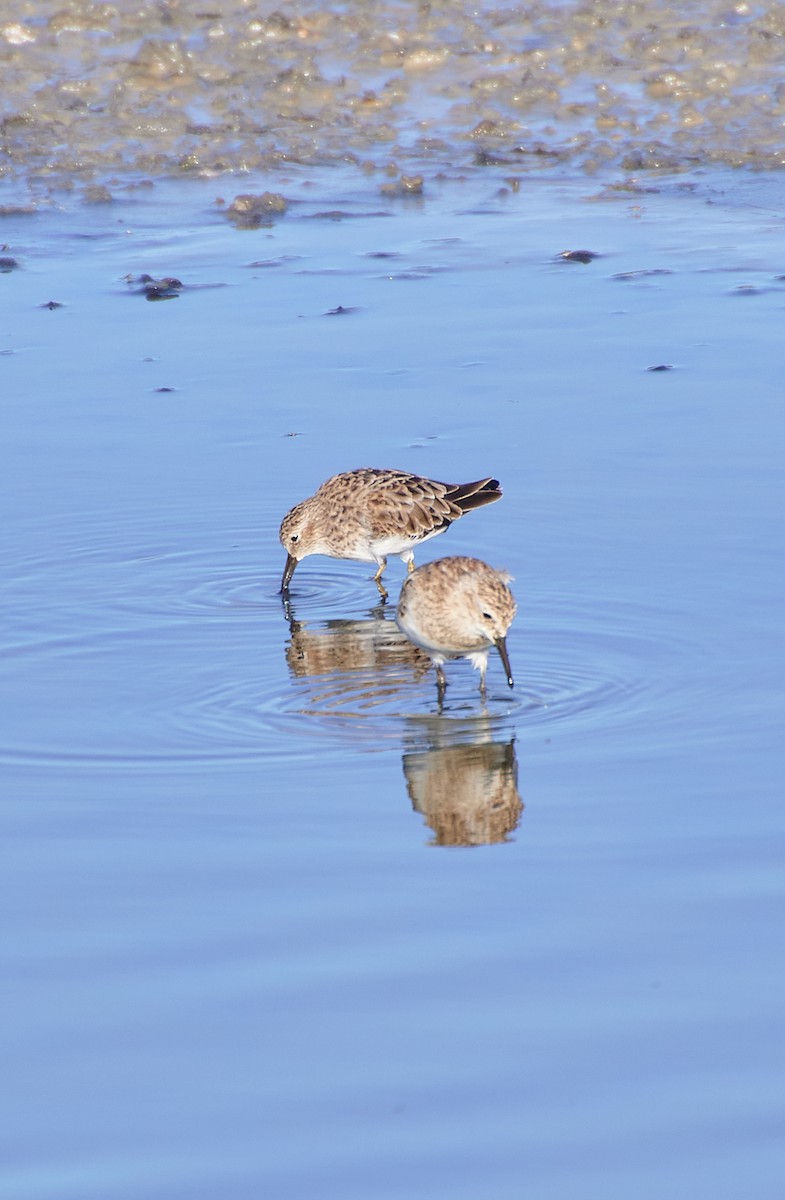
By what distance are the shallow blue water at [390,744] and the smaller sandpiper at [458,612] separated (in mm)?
169

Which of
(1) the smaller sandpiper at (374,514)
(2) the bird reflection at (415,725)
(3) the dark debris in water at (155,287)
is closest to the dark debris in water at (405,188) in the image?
(3) the dark debris in water at (155,287)

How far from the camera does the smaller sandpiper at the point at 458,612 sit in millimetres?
7547

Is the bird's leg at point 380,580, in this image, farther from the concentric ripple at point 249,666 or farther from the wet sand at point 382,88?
the wet sand at point 382,88

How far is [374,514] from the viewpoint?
9344 mm

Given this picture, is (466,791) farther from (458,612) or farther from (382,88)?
(382,88)

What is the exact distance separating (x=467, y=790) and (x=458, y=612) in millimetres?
1277

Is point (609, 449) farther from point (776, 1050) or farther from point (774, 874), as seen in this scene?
point (776, 1050)

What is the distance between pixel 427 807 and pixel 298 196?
10540 mm

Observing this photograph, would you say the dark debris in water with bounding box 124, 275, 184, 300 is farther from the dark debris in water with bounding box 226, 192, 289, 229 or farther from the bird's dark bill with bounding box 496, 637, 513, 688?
the bird's dark bill with bounding box 496, 637, 513, 688

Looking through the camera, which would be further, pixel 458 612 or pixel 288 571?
pixel 288 571

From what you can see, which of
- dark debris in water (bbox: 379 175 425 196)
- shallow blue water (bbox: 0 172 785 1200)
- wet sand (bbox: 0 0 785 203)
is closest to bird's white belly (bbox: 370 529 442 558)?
shallow blue water (bbox: 0 172 785 1200)

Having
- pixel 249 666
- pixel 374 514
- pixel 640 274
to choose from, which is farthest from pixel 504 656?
pixel 640 274

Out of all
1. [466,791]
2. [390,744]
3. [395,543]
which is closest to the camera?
[466,791]

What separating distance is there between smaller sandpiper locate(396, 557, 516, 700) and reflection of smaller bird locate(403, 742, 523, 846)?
0.74 metres
